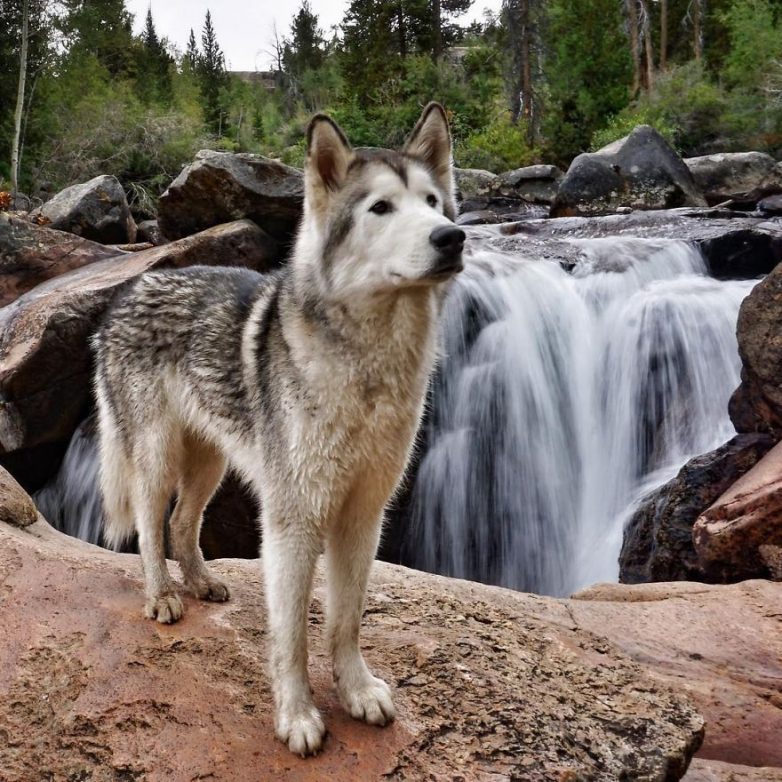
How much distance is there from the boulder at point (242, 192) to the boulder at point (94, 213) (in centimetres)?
436

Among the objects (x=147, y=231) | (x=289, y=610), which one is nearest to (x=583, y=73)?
(x=147, y=231)

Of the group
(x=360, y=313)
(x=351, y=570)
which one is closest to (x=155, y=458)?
(x=351, y=570)

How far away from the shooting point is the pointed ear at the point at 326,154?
9.19ft

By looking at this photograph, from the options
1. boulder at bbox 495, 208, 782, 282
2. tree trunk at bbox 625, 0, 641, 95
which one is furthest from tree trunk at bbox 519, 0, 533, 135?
boulder at bbox 495, 208, 782, 282

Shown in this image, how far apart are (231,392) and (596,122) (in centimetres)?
2614

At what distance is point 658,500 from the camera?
241 inches

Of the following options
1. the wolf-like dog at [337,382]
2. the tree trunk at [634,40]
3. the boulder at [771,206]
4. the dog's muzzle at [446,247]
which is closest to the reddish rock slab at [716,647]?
the wolf-like dog at [337,382]

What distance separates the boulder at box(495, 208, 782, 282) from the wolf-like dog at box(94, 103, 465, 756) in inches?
319

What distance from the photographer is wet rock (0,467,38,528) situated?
4223 millimetres

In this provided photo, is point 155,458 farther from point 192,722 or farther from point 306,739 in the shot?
point 306,739

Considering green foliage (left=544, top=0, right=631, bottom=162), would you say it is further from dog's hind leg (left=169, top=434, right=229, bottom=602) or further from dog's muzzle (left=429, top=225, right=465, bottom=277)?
dog's muzzle (left=429, top=225, right=465, bottom=277)

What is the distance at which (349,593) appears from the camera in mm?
2922

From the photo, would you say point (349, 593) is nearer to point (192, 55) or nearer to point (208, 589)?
point (208, 589)

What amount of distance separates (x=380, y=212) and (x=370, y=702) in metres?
1.78
